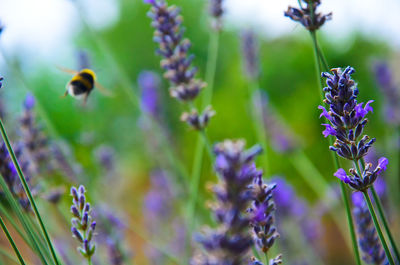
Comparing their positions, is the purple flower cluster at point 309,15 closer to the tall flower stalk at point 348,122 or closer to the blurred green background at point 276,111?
the tall flower stalk at point 348,122

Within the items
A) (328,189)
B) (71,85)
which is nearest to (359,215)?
(71,85)

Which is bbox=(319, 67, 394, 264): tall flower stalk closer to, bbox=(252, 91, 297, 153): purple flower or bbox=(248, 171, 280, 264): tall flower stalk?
bbox=(248, 171, 280, 264): tall flower stalk

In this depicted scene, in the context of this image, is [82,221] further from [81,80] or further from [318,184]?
[318,184]

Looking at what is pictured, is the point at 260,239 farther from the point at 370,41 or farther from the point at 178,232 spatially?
the point at 370,41

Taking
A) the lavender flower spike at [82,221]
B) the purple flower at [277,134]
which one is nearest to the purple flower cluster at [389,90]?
the purple flower at [277,134]

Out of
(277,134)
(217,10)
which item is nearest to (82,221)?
(217,10)

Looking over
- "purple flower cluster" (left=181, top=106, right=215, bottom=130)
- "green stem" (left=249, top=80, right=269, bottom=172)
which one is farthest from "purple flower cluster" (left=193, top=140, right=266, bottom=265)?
"green stem" (left=249, top=80, right=269, bottom=172)
